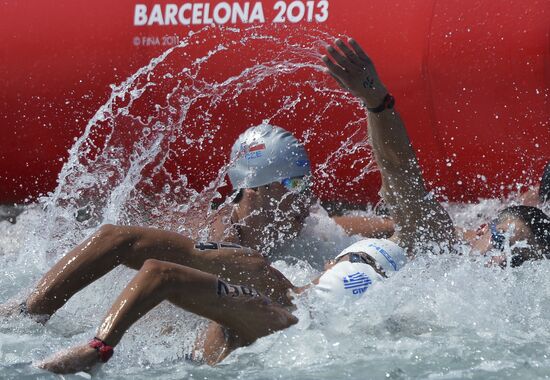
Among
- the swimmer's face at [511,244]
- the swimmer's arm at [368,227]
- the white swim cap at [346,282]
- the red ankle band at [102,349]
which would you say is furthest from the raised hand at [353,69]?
the red ankle band at [102,349]

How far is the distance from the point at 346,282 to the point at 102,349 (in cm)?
90

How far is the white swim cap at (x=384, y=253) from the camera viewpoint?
386cm

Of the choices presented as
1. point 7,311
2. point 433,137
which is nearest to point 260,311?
point 7,311

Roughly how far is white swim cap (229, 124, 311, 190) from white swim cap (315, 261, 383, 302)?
748mm

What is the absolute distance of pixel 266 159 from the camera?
4.40 metres

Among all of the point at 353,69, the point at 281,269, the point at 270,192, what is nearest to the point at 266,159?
the point at 270,192

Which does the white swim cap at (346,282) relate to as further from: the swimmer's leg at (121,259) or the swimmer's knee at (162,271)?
the swimmer's knee at (162,271)

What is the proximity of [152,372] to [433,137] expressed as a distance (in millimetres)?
2240

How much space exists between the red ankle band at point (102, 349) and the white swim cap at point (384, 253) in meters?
1.01

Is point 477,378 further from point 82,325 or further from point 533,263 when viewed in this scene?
point 82,325

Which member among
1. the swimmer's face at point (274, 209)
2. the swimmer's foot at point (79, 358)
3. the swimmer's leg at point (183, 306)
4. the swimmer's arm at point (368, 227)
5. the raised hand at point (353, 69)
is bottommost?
the swimmer's foot at point (79, 358)

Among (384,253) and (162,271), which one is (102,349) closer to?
(162,271)

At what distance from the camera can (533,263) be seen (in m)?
4.34

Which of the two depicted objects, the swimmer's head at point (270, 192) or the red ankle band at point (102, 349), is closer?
the red ankle band at point (102, 349)
